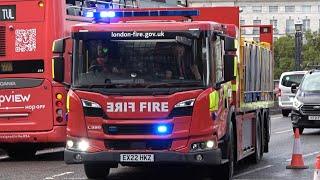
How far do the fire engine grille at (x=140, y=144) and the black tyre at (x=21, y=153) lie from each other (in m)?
6.34

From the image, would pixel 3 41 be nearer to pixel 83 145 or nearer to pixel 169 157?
pixel 83 145

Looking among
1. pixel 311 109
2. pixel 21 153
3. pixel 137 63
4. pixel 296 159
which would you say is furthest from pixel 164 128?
pixel 311 109

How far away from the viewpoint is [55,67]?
11.3 m

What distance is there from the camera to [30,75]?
15.4 m

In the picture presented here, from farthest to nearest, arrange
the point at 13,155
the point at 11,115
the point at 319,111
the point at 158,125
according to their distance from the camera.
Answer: the point at 319,111
the point at 13,155
the point at 11,115
the point at 158,125

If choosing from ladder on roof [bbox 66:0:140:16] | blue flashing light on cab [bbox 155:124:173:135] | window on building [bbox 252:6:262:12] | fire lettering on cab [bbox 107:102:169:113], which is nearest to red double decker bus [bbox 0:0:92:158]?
ladder on roof [bbox 66:0:140:16]

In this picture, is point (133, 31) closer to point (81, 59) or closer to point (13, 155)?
point (81, 59)

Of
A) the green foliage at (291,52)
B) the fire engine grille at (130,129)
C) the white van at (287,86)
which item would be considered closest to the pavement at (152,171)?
the fire engine grille at (130,129)

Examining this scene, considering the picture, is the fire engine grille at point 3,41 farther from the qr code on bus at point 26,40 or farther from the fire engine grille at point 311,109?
the fire engine grille at point 311,109

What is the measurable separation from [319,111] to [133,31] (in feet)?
41.3

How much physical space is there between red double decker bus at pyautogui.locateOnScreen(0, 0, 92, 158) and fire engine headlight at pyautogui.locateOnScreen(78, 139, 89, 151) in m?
4.35

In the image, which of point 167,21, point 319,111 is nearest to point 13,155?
point 167,21

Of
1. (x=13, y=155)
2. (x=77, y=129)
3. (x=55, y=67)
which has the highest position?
(x=55, y=67)

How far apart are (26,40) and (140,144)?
17.5 ft
